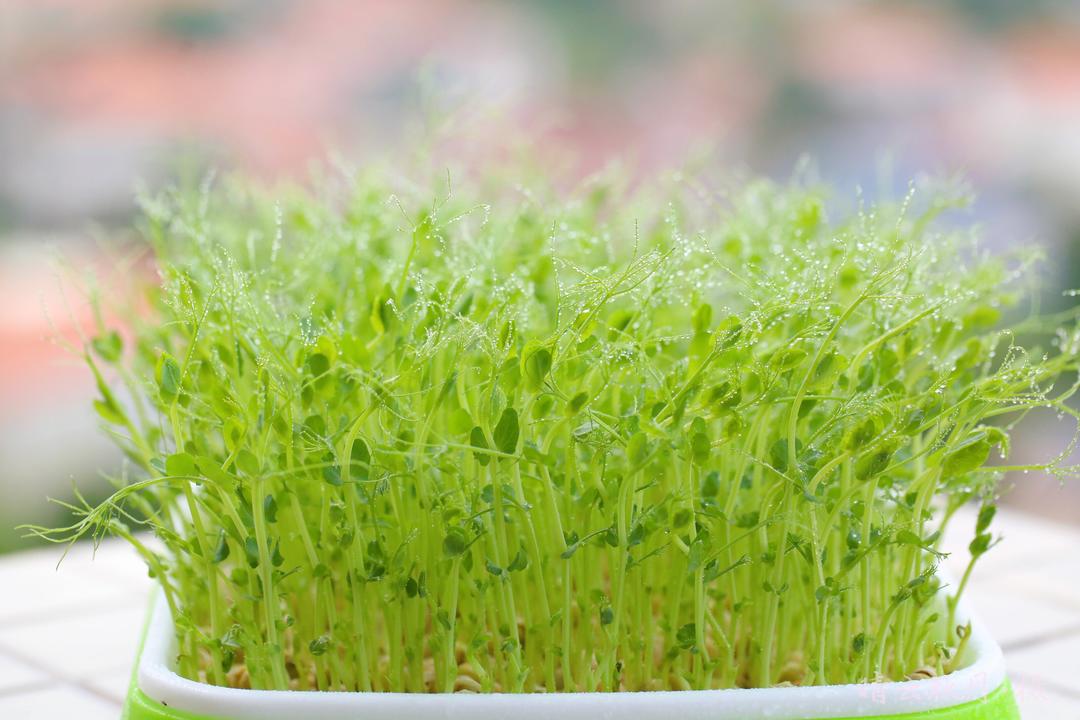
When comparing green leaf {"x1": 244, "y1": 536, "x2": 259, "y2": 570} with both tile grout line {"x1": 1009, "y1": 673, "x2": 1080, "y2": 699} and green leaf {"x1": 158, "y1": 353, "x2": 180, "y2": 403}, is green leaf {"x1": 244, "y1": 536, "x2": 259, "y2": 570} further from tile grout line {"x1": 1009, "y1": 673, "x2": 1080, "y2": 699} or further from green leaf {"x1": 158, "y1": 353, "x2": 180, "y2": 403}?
tile grout line {"x1": 1009, "y1": 673, "x2": 1080, "y2": 699}

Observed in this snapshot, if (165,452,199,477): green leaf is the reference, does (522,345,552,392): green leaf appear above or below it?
above

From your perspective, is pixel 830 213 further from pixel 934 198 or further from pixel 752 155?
A: pixel 752 155

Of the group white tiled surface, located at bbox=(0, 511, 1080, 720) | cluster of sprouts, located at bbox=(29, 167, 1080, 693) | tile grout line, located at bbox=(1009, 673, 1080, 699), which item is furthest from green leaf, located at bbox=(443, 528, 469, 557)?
tile grout line, located at bbox=(1009, 673, 1080, 699)

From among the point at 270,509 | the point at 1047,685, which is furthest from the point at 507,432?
the point at 1047,685

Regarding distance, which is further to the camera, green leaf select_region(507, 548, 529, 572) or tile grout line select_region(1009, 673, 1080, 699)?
tile grout line select_region(1009, 673, 1080, 699)

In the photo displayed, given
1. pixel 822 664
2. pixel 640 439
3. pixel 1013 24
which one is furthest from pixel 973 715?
pixel 1013 24

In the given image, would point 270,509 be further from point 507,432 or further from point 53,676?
point 53,676

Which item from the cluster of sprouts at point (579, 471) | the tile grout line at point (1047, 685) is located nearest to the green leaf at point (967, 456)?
the cluster of sprouts at point (579, 471)

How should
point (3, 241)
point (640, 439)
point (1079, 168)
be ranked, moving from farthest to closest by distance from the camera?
point (1079, 168)
point (3, 241)
point (640, 439)
